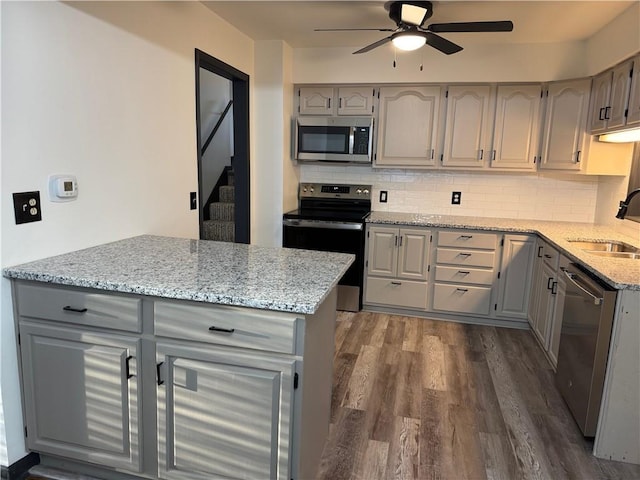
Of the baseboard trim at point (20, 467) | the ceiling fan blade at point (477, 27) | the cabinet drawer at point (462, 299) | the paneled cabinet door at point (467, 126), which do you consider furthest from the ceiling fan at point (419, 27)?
the baseboard trim at point (20, 467)

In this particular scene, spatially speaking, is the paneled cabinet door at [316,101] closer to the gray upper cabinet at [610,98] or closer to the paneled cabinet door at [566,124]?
the paneled cabinet door at [566,124]

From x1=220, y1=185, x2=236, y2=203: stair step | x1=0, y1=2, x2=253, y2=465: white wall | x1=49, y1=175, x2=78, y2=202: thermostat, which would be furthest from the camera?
x1=220, y1=185, x2=236, y2=203: stair step

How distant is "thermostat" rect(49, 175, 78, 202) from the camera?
6.50ft

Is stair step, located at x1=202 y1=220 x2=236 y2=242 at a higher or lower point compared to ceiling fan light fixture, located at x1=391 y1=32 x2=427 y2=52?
lower

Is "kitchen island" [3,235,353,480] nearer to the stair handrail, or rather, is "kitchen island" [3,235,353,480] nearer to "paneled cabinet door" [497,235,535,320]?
"paneled cabinet door" [497,235,535,320]

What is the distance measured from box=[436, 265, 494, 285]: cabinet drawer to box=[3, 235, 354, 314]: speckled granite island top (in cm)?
203

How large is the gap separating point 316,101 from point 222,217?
1571mm

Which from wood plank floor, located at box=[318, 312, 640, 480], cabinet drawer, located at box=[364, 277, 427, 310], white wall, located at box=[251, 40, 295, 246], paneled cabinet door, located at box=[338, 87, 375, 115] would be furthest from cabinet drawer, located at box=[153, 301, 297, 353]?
paneled cabinet door, located at box=[338, 87, 375, 115]

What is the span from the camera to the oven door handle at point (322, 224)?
398 cm

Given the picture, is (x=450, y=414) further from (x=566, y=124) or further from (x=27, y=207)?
(x=566, y=124)

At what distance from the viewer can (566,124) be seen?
Answer: 12.3 feet

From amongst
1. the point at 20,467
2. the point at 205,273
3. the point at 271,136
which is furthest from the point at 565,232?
the point at 20,467

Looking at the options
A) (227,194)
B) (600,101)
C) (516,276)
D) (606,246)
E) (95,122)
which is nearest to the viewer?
(95,122)

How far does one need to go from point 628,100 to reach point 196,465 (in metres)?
3.27
